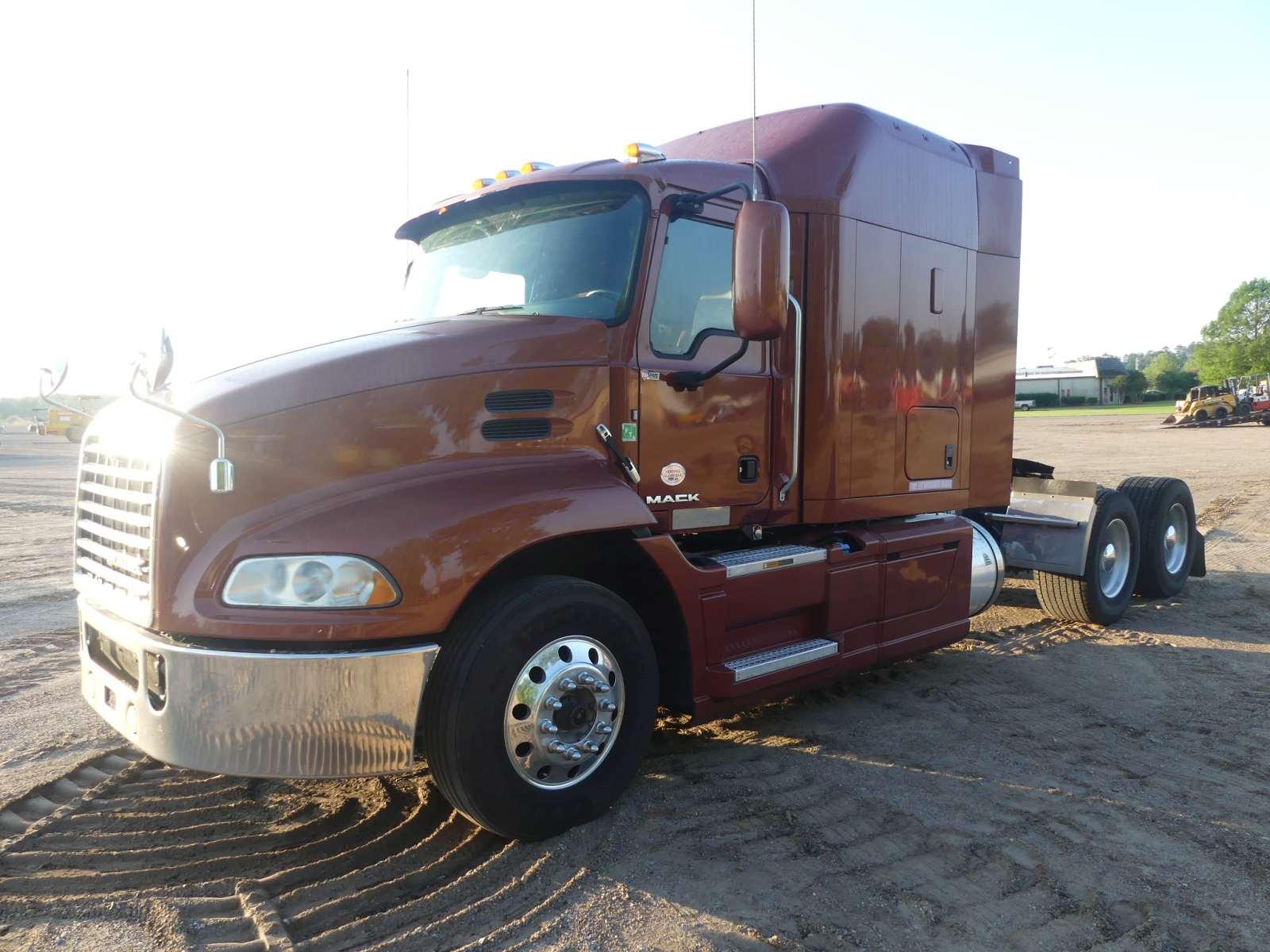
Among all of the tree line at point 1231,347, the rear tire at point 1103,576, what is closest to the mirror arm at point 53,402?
the rear tire at point 1103,576

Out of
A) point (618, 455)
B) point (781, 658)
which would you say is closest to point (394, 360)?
point (618, 455)

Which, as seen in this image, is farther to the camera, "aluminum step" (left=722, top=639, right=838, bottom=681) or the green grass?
the green grass

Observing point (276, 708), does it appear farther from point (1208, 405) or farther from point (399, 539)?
point (1208, 405)

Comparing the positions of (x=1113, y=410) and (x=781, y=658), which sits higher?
(x=1113, y=410)

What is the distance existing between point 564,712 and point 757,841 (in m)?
0.91

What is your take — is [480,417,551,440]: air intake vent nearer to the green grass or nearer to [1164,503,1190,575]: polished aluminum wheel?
[1164,503,1190,575]: polished aluminum wheel

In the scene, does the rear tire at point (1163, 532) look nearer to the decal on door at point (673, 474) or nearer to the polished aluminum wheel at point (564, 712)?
the decal on door at point (673, 474)

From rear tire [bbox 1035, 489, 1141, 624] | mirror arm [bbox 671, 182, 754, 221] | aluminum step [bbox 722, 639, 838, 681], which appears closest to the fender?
aluminum step [bbox 722, 639, 838, 681]

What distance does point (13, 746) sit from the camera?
4.64 metres

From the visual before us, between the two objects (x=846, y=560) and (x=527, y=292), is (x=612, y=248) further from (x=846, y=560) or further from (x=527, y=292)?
(x=846, y=560)

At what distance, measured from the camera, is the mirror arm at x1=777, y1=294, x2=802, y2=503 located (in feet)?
15.9

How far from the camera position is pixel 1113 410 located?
66812mm

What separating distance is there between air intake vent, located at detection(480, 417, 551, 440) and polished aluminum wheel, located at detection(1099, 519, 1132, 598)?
5988 mm

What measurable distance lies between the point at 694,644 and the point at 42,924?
2616mm
